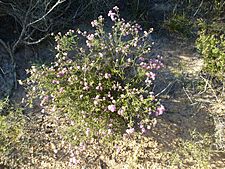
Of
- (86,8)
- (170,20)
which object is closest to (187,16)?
(170,20)

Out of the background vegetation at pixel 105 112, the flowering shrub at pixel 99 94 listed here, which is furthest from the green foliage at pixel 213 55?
the flowering shrub at pixel 99 94

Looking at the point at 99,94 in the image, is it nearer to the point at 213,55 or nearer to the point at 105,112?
the point at 105,112

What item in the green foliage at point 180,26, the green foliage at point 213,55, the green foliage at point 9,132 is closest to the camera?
the green foliage at point 9,132

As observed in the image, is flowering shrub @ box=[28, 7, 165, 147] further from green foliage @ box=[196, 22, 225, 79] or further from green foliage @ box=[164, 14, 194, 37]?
green foliage @ box=[164, 14, 194, 37]

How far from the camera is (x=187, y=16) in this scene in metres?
4.08

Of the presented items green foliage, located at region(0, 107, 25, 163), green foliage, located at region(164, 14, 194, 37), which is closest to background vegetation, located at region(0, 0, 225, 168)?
green foliage, located at region(0, 107, 25, 163)

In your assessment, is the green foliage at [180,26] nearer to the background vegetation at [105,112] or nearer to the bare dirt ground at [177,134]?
the bare dirt ground at [177,134]

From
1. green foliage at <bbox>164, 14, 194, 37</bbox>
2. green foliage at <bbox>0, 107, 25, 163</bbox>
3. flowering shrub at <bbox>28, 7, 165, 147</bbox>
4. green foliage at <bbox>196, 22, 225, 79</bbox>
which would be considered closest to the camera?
flowering shrub at <bbox>28, 7, 165, 147</bbox>

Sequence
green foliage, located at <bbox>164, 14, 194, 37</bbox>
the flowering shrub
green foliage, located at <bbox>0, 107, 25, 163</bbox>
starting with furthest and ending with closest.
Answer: green foliage, located at <bbox>164, 14, 194, 37</bbox>, green foliage, located at <bbox>0, 107, 25, 163</bbox>, the flowering shrub

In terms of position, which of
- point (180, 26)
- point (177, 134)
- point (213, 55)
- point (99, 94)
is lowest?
point (177, 134)

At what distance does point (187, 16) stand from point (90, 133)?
1.95 meters

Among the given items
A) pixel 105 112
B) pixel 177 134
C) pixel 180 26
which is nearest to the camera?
pixel 105 112

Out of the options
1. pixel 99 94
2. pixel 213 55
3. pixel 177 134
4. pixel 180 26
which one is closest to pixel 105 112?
pixel 99 94

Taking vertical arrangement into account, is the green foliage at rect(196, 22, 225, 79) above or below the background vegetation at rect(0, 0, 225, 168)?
above
